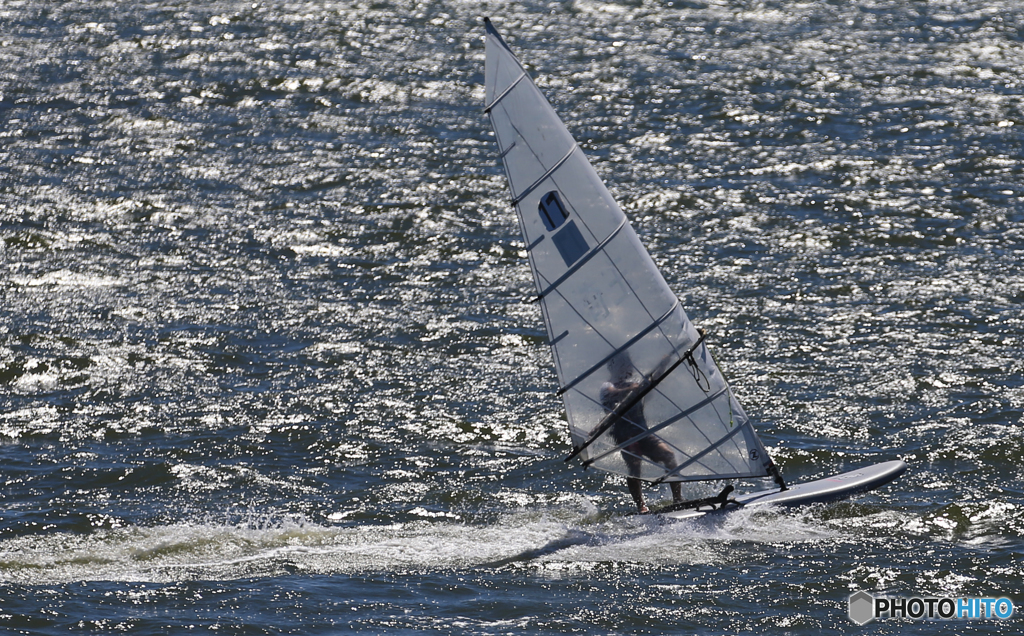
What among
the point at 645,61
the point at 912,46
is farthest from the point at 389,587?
the point at 912,46

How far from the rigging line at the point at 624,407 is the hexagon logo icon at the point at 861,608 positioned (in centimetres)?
332

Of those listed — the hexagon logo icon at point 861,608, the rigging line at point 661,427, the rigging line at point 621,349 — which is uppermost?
the rigging line at point 621,349

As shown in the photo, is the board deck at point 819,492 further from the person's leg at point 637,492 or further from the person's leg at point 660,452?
the person's leg at point 660,452

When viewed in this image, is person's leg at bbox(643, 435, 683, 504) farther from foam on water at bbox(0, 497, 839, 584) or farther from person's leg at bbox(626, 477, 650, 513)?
foam on water at bbox(0, 497, 839, 584)

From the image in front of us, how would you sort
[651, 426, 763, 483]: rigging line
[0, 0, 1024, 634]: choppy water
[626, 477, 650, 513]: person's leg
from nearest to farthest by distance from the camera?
[0, 0, 1024, 634]: choppy water, [651, 426, 763, 483]: rigging line, [626, 477, 650, 513]: person's leg

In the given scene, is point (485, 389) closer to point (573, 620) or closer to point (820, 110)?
point (573, 620)

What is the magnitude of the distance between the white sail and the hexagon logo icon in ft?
7.55

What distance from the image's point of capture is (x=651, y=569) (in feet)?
46.1

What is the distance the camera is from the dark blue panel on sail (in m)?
14.2

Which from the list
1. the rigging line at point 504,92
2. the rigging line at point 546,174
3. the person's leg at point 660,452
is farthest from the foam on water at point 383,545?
the rigging line at point 504,92

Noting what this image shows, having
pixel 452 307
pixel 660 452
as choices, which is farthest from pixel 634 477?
pixel 452 307

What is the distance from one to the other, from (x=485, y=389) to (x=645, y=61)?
17.0m

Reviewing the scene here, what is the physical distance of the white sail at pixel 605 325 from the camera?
14.1 meters

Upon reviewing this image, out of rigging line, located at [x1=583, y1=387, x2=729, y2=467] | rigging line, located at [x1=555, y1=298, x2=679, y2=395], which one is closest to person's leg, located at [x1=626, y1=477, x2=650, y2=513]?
rigging line, located at [x1=583, y1=387, x2=729, y2=467]
